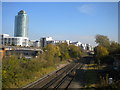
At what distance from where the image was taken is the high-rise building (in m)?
106

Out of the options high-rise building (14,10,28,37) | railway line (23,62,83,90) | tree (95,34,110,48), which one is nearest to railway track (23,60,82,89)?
railway line (23,62,83,90)

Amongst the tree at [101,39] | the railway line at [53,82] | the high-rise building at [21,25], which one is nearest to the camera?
the railway line at [53,82]

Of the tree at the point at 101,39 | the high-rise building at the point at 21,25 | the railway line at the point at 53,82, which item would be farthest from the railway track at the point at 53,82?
the high-rise building at the point at 21,25

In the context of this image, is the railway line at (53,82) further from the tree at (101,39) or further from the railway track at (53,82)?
the tree at (101,39)

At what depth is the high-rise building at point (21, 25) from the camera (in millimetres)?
106438

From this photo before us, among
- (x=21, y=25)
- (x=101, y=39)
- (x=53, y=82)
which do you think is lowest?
(x=53, y=82)

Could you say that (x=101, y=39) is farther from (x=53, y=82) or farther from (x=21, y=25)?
(x=21, y=25)

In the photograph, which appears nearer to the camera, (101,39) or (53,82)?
(53,82)

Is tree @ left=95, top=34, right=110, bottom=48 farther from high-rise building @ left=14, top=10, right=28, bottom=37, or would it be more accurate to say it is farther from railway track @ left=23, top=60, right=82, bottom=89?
high-rise building @ left=14, top=10, right=28, bottom=37

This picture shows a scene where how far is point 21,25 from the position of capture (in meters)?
108

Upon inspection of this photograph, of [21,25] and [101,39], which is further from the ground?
[21,25]

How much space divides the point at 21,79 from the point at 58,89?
285 centimetres

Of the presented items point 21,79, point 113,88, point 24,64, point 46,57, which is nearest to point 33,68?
point 24,64

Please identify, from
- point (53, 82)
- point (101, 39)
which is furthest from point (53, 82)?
point (101, 39)
